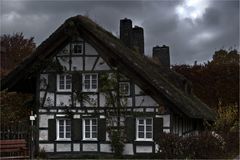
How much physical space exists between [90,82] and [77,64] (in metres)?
1.18

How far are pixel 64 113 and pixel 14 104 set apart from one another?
354 inches

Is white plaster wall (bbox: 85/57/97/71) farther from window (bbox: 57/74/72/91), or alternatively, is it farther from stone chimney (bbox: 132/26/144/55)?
stone chimney (bbox: 132/26/144/55)

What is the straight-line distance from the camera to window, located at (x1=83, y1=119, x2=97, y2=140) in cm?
2679

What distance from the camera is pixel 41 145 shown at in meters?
27.1

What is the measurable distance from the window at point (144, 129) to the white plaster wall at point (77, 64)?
4.20m

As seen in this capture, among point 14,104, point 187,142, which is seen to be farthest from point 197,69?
point 187,142

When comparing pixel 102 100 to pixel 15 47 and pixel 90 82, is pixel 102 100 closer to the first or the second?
pixel 90 82

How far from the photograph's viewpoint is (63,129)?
27.2 m

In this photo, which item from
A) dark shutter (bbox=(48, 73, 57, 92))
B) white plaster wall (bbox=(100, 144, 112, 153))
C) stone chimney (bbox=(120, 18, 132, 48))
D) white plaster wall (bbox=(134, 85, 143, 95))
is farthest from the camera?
stone chimney (bbox=(120, 18, 132, 48))

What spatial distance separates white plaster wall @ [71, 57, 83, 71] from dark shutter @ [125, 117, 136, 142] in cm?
381

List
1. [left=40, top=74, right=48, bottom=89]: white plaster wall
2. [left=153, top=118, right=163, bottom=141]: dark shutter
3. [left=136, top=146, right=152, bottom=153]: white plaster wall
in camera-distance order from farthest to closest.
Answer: [left=40, top=74, right=48, bottom=89]: white plaster wall < [left=136, top=146, right=152, bottom=153]: white plaster wall < [left=153, top=118, right=163, bottom=141]: dark shutter

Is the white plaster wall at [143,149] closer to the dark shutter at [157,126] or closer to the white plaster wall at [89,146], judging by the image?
the dark shutter at [157,126]

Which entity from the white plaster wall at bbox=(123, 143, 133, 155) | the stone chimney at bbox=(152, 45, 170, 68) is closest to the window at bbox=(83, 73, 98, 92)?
Answer: the white plaster wall at bbox=(123, 143, 133, 155)

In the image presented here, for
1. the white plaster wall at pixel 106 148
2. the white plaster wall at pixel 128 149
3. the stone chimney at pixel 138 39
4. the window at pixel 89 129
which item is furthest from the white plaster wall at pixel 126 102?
the stone chimney at pixel 138 39
